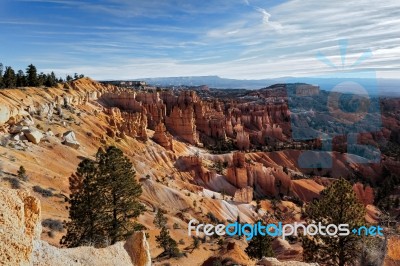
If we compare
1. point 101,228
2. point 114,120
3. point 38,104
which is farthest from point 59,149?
point 114,120

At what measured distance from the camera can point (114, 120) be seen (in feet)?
238

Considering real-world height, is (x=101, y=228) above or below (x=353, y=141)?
above

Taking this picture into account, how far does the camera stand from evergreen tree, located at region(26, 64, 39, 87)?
77625 mm

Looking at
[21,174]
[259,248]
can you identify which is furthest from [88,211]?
[259,248]

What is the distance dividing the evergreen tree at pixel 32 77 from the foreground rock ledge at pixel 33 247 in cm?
7513

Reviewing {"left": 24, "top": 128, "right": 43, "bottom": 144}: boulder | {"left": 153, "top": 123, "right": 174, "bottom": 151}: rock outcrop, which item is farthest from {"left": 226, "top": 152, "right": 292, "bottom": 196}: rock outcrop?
{"left": 24, "top": 128, "right": 43, "bottom": 144}: boulder

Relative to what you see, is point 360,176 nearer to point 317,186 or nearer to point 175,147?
point 317,186

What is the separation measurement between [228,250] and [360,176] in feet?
229

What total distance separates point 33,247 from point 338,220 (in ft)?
51.1

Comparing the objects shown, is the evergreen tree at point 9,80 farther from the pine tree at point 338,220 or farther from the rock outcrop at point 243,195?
the pine tree at point 338,220

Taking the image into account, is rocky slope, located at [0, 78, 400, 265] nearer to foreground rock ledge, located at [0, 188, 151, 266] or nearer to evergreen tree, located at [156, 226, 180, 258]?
foreground rock ledge, located at [0, 188, 151, 266]

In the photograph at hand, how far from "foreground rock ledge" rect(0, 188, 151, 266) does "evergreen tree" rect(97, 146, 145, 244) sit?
8.37m

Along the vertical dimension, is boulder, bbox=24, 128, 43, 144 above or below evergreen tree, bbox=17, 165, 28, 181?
above

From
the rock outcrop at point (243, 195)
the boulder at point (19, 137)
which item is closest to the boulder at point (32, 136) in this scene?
the boulder at point (19, 137)
